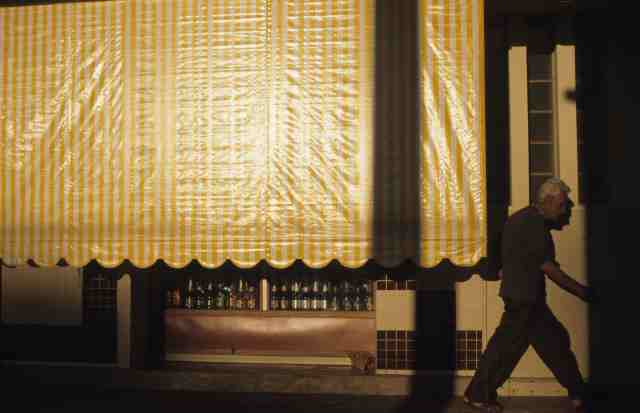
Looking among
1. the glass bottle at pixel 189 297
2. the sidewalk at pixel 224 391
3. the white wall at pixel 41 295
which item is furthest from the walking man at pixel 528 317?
the white wall at pixel 41 295

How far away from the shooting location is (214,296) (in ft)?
26.4

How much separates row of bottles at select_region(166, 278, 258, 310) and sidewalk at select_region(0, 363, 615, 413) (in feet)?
2.41

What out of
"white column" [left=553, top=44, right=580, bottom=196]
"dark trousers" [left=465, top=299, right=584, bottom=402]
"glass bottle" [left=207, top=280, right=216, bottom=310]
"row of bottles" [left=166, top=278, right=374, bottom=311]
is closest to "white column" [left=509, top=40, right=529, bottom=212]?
"white column" [left=553, top=44, right=580, bottom=196]

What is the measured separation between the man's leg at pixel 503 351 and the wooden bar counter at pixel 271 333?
177cm

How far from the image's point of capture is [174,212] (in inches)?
240

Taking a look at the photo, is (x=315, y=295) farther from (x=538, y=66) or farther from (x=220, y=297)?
(x=538, y=66)

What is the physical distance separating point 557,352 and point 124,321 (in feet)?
14.2

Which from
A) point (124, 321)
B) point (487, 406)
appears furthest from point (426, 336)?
point (124, 321)

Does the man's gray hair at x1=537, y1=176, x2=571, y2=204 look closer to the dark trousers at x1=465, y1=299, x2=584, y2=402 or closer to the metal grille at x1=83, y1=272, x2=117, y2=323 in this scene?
the dark trousers at x1=465, y1=299, x2=584, y2=402

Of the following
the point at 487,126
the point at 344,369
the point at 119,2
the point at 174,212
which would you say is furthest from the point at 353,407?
the point at 119,2

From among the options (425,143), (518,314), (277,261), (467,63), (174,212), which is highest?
(467,63)

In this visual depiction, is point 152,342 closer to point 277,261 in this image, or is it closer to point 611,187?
point 277,261

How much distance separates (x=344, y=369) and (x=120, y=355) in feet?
7.76

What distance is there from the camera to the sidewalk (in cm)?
629
